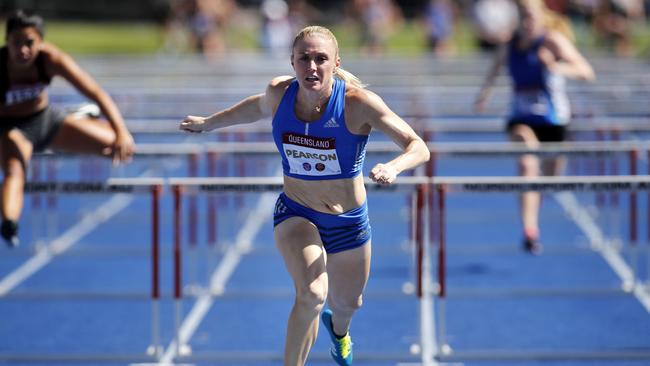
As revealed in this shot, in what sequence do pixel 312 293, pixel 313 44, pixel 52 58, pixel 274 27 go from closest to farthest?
pixel 313 44, pixel 312 293, pixel 52 58, pixel 274 27

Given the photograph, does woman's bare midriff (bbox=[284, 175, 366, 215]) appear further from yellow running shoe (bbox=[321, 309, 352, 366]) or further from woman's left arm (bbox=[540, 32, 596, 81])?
woman's left arm (bbox=[540, 32, 596, 81])

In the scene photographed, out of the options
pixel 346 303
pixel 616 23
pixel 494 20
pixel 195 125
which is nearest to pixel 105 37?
pixel 494 20

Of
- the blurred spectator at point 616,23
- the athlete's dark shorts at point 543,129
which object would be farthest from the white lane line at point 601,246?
the blurred spectator at point 616,23

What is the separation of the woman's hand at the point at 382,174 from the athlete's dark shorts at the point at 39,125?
3.53 metres

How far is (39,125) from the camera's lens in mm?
7723

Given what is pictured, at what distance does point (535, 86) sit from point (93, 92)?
466cm

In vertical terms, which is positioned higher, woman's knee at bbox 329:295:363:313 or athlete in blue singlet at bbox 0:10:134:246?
athlete in blue singlet at bbox 0:10:134:246

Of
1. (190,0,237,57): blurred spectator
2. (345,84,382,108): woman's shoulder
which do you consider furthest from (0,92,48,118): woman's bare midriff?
(190,0,237,57): blurred spectator

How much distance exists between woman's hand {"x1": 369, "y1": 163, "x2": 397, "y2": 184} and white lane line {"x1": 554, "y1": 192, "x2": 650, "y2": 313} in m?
3.97

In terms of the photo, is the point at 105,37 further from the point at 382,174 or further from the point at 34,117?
the point at 382,174

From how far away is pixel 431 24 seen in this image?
1115 inches

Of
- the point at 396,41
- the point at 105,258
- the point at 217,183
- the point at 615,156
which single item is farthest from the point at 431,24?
the point at 217,183

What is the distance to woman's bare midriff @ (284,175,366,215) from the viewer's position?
5.67 meters

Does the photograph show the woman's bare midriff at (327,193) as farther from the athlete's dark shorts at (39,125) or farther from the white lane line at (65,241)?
the white lane line at (65,241)
